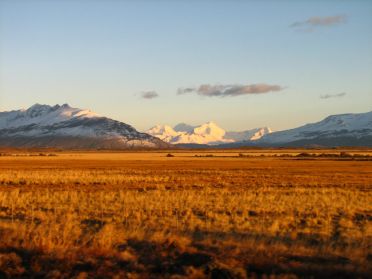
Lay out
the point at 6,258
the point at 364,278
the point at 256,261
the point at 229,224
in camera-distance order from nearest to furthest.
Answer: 1. the point at 364,278
2. the point at 256,261
3. the point at 6,258
4. the point at 229,224

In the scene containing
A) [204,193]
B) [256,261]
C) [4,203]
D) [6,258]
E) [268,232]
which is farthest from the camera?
[204,193]

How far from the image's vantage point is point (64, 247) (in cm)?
1338

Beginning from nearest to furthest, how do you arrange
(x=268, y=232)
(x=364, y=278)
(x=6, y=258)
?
(x=364, y=278) < (x=6, y=258) < (x=268, y=232)

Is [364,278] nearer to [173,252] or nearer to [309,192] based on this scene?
[173,252]

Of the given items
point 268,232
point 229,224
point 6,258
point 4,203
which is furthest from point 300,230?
point 4,203

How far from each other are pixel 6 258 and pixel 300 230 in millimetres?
9558

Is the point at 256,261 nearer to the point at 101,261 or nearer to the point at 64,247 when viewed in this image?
the point at 101,261

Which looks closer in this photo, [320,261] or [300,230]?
[320,261]

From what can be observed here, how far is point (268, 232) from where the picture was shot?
662 inches

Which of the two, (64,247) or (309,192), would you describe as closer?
(64,247)

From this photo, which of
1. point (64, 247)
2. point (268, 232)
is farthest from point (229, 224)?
point (64, 247)

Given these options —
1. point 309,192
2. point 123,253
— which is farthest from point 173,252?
point 309,192

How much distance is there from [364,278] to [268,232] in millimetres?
5904

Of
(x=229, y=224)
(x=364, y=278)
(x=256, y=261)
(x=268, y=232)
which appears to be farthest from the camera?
(x=229, y=224)
